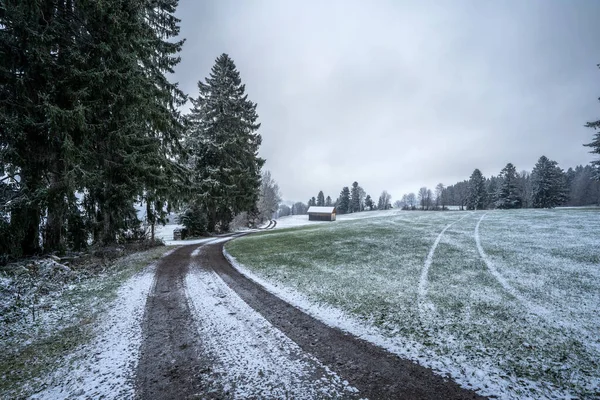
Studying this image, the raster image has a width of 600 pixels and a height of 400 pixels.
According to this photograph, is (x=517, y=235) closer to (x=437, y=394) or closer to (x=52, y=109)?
(x=437, y=394)

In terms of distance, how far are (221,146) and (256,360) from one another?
22308 millimetres

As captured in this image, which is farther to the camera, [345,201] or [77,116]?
[345,201]

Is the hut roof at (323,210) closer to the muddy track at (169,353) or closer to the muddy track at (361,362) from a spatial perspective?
the muddy track at (169,353)

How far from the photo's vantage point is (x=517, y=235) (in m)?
14.8

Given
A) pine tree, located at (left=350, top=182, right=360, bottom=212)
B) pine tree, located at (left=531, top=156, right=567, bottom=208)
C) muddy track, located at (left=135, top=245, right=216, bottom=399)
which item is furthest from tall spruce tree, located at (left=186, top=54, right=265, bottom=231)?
pine tree, located at (left=350, top=182, right=360, bottom=212)

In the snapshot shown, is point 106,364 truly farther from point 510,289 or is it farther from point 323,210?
point 323,210

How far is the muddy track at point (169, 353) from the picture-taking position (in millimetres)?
3117

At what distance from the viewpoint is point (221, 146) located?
917 inches

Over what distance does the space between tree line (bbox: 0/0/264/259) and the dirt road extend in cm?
691

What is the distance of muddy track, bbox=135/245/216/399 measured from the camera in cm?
312

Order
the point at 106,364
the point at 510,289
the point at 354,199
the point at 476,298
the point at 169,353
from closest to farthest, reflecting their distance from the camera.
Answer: the point at 106,364
the point at 169,353
the point at 476,298
the point at 510,289
the point at 354,199

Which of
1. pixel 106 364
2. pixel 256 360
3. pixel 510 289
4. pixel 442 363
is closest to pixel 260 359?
pixel 256 360

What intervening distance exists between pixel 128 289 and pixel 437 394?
8.22m

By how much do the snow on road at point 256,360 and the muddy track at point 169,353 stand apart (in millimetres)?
229
